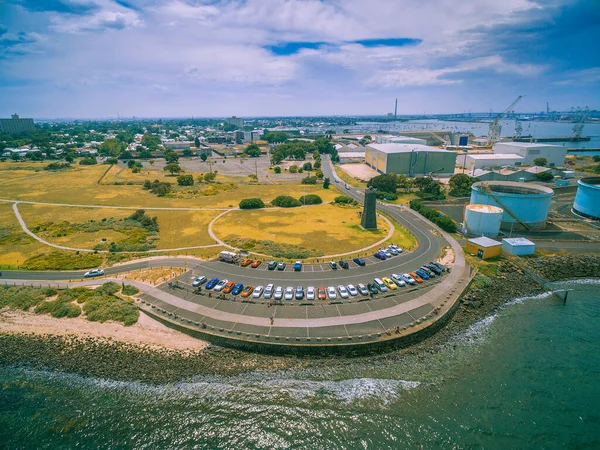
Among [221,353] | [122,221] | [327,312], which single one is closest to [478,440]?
[327,312]

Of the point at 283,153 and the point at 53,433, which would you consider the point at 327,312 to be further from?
the point at 283,153

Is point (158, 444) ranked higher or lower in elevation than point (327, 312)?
lower

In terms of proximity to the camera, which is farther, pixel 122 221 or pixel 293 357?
pixel 122 221

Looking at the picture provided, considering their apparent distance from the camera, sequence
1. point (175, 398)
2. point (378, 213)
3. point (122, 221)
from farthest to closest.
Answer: point (378, 213), point (122, 221), point (175, 398)

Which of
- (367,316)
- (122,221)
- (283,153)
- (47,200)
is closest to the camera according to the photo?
(367,316)

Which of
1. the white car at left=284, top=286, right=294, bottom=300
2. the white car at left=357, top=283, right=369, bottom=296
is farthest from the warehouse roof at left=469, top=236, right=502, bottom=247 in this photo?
the white car at left=284, top=286, right=294, bottom=300

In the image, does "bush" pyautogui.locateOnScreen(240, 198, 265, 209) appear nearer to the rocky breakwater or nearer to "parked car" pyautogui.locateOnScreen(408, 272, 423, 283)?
"parked car" pyautogui.locateOnScreen(408, 272, 423, 283)

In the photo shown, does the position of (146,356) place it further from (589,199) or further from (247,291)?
(589,199)

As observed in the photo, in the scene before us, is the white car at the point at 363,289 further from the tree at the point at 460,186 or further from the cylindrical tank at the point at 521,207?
the tree at the point at 460,186
